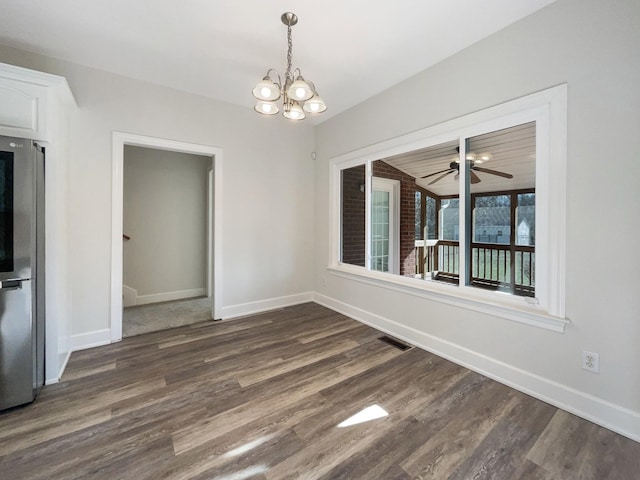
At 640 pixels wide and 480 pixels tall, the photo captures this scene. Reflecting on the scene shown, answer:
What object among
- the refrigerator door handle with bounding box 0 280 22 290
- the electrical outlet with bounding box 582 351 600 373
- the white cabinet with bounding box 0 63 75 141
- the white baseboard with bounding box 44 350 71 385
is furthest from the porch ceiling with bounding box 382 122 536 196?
the white baseboard with bounding box 44 350 71 385

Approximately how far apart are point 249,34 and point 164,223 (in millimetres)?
3354

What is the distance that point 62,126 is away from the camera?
233 cm

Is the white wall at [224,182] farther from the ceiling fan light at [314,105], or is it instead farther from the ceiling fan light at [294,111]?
the ceiling fan light at [314,105]

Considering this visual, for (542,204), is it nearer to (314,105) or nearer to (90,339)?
(314,105)

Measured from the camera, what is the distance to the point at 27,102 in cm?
201

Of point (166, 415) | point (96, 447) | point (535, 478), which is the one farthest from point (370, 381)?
point (96, 447)

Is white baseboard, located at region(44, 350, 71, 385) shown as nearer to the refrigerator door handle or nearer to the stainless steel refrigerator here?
the stainless steel refrigerator

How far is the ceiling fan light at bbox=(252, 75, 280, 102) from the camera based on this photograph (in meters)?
1.94

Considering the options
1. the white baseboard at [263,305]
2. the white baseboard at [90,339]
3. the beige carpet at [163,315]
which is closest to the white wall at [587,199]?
the white baseboard at [263,305]

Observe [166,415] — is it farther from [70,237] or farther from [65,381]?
[70,237]

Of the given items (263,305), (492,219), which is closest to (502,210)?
(492,219)

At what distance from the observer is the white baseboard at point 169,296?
4.37 m

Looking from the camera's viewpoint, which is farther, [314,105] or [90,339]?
[90,339]

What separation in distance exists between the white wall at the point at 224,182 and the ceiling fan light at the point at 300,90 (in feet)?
5.35
